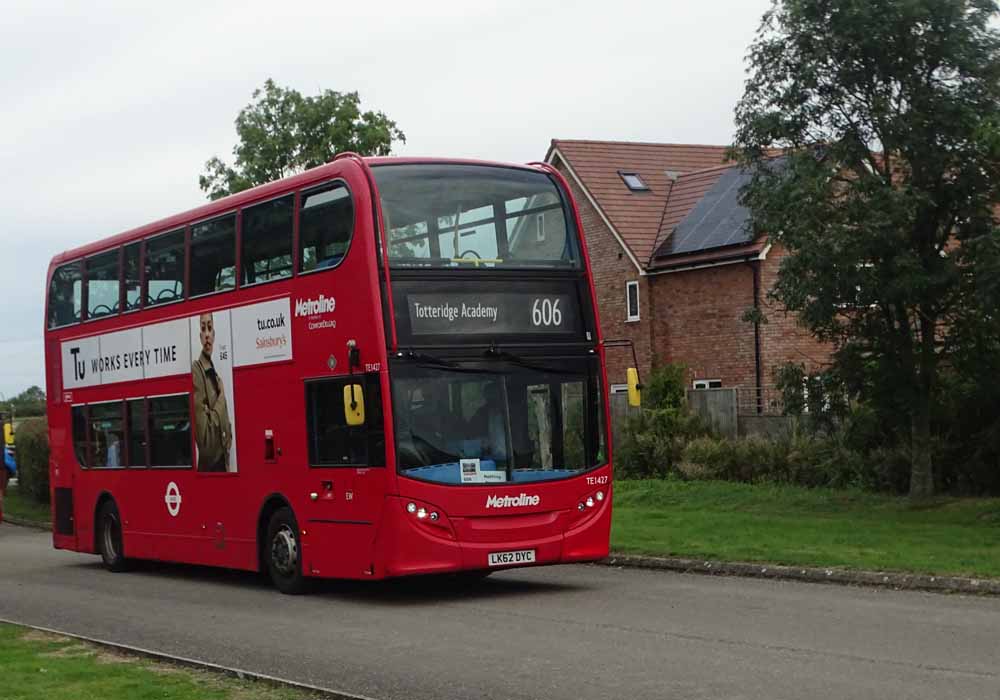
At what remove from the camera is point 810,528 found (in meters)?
21.4

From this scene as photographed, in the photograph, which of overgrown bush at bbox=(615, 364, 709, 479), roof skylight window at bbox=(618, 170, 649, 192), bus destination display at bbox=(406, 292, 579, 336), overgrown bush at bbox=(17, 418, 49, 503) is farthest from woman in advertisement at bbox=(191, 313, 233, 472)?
roof skylight window at bbox=(618, 170, 649, 192)

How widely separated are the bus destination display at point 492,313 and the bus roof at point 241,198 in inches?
61.7

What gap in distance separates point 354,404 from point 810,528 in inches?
336

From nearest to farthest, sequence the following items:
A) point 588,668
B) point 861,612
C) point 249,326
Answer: point 588,668, point 861,612, point 249,326

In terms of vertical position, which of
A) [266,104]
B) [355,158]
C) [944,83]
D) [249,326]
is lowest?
[249,326]

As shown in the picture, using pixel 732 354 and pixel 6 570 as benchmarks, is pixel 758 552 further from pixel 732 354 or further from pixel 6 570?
pixel 732 354

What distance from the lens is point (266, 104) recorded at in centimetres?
5178

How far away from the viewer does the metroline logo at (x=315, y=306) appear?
16062 millimetres

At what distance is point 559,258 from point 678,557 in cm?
446

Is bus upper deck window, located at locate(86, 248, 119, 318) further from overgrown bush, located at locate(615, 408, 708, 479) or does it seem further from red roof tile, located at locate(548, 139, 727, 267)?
red roof tile, located at locate(548, 139, 727, 267)

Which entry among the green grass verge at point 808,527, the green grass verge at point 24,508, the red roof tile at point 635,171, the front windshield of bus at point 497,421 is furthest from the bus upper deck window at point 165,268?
the red roof tile at point 635,171

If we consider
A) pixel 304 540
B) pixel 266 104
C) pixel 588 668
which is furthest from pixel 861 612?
pixel 266 104

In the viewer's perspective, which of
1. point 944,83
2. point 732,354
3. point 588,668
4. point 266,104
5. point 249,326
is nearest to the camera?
point 588,668

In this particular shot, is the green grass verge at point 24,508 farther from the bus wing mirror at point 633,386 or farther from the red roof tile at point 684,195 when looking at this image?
the bus wing mirror at point 633,386
